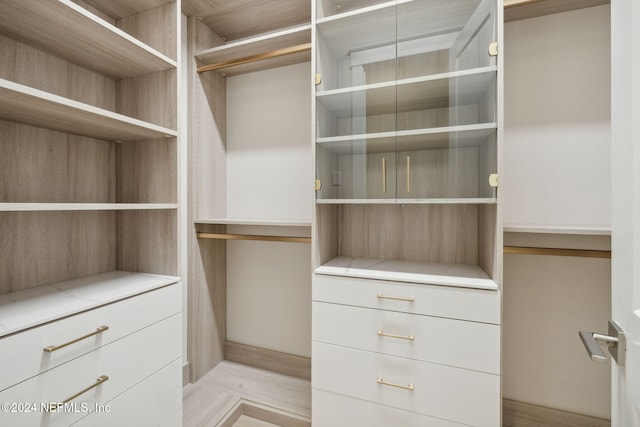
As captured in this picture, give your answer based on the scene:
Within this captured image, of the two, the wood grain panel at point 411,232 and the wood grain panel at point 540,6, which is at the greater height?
the wood grain panel at point 540,6

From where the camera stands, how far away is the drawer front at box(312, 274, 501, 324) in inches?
47.3

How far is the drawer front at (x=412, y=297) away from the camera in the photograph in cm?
120

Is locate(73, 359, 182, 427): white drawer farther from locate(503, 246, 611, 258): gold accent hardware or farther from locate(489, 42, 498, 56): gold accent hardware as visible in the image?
locate(489, 42, 498, 56): gold accent hardware

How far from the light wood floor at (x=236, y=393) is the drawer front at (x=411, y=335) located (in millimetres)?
579

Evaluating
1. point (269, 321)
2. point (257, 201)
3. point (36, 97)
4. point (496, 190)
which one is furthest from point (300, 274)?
point (36, 97)

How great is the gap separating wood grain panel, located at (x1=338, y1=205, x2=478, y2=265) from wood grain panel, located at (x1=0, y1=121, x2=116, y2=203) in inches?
51.1

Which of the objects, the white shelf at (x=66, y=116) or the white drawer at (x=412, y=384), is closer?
the white shelf at (x=66, y=116)

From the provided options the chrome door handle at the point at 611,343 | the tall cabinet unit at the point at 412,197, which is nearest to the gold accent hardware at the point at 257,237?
the tall cabinet unit at the point at 412,197

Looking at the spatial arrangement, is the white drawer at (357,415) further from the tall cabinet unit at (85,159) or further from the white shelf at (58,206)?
the white shelf at (58,206)

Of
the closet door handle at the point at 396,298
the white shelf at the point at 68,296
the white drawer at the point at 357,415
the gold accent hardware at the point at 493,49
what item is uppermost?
the gold accent hardware at the point at 493,49

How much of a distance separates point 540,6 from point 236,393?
261 cm

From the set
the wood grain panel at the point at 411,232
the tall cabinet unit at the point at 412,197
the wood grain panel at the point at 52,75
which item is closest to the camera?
the wood grain panel at the point at 52,75

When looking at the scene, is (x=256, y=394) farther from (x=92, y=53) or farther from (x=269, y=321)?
(x=92, y=53)

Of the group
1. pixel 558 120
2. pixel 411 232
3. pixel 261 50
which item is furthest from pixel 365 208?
pixel 261 50
